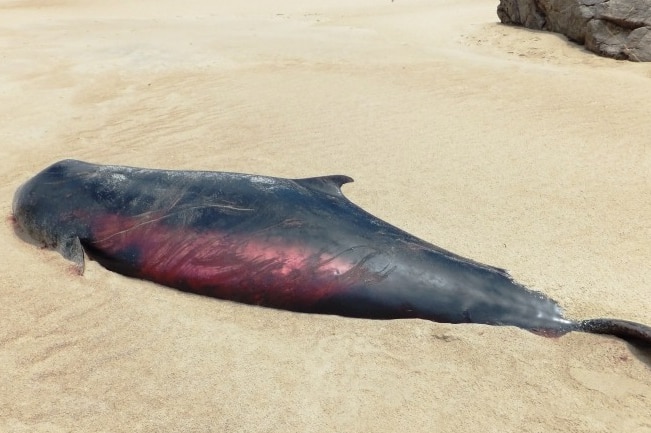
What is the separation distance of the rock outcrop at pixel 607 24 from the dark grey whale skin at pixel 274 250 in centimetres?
677

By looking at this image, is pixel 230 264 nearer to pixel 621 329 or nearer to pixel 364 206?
pixel 364 206

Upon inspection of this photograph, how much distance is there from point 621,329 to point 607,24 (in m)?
7.51

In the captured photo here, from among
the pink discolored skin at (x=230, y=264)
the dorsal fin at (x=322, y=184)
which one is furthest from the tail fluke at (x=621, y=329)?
the dorsal fin at (x=322, y=184)

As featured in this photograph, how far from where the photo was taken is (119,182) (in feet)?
11.8

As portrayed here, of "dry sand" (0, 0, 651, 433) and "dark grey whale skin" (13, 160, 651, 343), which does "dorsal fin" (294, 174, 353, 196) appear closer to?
"dark grey whale skin" (13, 160, 651, 343)

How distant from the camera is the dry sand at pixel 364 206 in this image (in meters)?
2.39

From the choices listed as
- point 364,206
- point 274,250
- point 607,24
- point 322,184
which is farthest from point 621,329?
point 607,24

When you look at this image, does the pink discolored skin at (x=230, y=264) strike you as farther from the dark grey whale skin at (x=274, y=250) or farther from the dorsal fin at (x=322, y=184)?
the dorsal fin at (x=322, y=184)

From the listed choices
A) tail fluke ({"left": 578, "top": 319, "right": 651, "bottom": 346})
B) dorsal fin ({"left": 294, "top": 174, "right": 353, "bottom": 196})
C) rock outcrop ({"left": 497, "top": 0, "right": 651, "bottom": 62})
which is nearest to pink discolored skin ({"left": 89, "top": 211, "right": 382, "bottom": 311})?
dorsal fin ({"left": 294, "top": 174, "right": 353, "bottom": 196})

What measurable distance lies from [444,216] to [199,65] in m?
6.55

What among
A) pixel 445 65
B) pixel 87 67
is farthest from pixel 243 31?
pixel 445 65

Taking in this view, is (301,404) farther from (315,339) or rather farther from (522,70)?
(522,70)

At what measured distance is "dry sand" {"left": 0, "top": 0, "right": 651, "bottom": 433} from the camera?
7.86ft

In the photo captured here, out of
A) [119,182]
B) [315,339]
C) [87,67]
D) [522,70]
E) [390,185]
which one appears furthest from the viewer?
[87,67]
